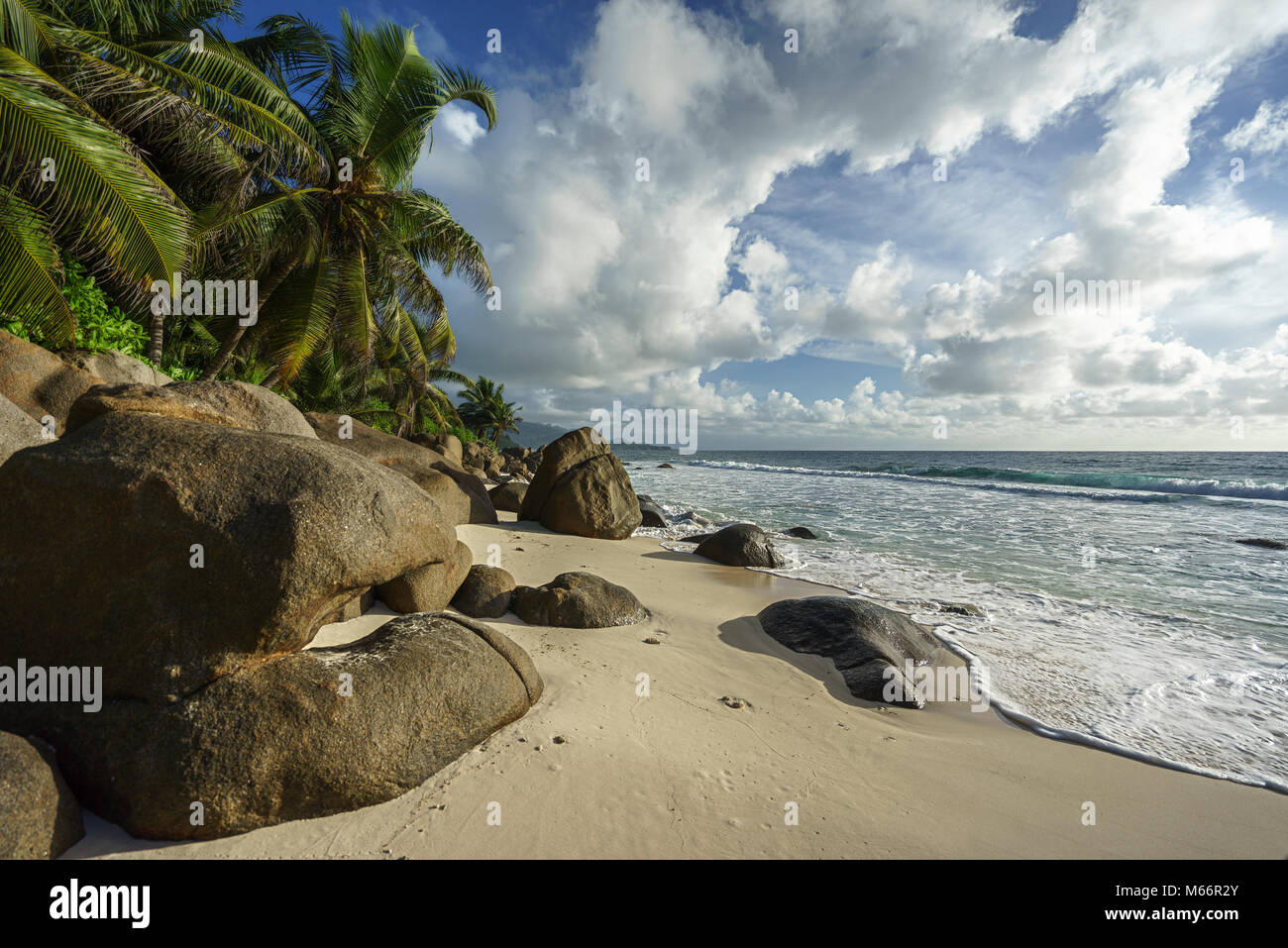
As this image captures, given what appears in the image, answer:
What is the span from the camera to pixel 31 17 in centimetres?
715

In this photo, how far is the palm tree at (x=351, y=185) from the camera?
39.0 ft

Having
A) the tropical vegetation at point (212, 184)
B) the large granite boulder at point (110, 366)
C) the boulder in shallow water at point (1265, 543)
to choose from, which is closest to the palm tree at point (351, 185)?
the tropical vegetation at point (212, 184)

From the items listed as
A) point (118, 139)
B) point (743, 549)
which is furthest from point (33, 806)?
point (743, 549)

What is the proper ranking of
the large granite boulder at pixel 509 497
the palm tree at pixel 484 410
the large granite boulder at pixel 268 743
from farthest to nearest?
the palm tree at pixel 484 410, the large granite boulder at pixel 509 497, the large granite boulder at pixel 268 743

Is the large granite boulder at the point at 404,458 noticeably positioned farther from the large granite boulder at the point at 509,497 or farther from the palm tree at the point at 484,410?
the palm tree at the point at 484,410

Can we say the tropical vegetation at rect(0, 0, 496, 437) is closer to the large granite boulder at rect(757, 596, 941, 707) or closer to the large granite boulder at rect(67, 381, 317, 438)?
the large granite boulder at rect(67, 381, 317, 438)

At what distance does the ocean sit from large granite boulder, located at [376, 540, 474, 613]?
5.50 metres

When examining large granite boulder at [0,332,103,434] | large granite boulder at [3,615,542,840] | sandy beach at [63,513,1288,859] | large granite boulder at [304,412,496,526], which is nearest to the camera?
large granite boulder at [3,615,542,840]

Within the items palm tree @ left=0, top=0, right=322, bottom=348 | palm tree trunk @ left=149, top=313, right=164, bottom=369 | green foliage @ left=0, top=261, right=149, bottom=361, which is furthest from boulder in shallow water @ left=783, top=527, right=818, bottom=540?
palm tree trunk @ left=149, top=313, right=164, bottom=369

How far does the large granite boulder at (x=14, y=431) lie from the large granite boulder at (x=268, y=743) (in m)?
2.74

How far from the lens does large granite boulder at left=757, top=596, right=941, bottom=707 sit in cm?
510

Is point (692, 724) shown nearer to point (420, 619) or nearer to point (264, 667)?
point (420, 619)

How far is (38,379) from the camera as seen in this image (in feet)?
21.7

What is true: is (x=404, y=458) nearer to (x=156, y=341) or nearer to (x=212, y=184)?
(x=156, y=341)
